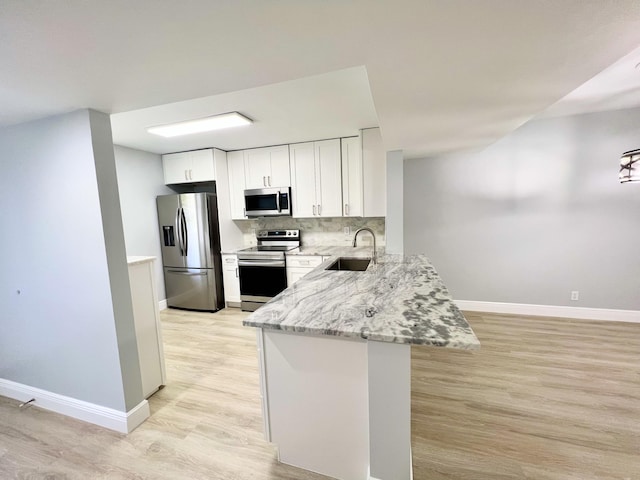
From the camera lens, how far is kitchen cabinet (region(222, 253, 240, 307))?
385 centimetres

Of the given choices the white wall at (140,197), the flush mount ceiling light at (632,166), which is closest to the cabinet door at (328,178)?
the white wall at (140,197)

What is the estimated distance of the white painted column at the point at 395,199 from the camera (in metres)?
2.84

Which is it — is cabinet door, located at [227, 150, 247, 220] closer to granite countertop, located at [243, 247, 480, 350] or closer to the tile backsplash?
the tile backsplash

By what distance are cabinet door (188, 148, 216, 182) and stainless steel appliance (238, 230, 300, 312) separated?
125cm

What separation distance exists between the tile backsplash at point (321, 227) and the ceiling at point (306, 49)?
2218 mm

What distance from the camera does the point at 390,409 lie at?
3.76ft

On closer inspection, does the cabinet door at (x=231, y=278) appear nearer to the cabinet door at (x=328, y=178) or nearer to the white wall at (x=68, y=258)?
the cabinet door at (x=328, y=178)

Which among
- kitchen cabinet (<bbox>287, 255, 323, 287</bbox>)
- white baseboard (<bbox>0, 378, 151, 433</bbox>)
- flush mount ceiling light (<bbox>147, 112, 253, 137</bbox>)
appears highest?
flush mount ceiling light (<bbox>147, 112, 253, 137</bbox>)

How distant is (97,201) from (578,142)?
15.7ft

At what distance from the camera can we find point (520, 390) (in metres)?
1.99

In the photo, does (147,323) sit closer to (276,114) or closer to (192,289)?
(192,289)

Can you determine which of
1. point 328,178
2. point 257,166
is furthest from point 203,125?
point 328,178

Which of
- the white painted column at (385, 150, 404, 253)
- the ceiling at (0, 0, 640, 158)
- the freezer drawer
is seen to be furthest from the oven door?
the ceiling at (0, 0, 640, 158)

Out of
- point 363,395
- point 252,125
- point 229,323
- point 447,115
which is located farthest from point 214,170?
point 363,395
